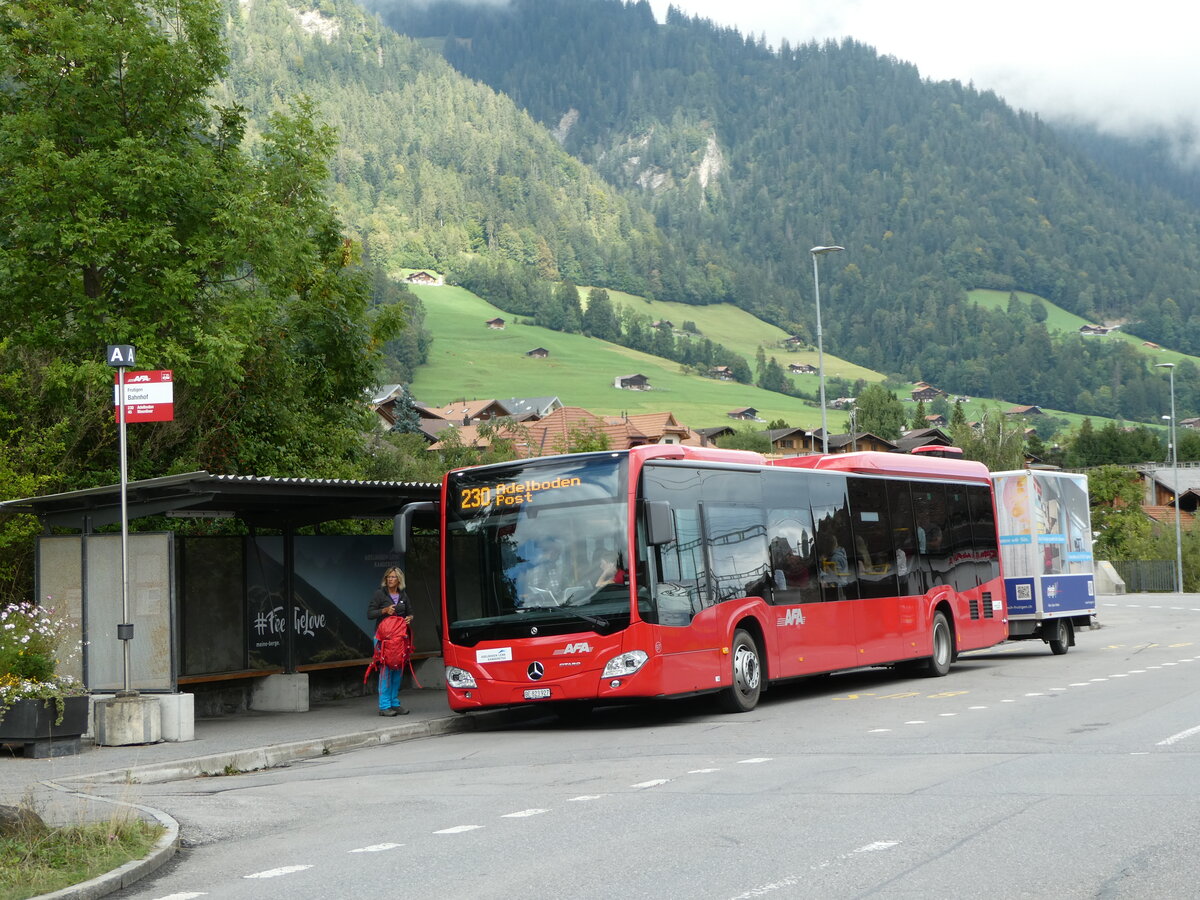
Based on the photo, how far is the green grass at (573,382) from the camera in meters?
162

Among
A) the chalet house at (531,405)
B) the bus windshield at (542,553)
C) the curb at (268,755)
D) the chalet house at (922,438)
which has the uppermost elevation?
the chalet house at (531,405)

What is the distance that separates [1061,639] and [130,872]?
2224cm

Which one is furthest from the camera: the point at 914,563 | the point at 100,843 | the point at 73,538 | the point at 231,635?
the point at 914,563

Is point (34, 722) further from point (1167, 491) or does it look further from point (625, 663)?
point (1167, 491)

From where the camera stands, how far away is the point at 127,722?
15.0 m

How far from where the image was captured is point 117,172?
19984mm

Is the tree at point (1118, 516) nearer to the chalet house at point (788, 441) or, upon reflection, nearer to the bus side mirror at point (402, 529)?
the chalet house at point (788, 441)

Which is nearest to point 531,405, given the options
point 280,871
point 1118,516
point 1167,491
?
point 1167,491

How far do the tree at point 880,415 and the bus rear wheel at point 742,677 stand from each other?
14044 cm

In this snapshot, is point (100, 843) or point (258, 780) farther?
point (258, 780)

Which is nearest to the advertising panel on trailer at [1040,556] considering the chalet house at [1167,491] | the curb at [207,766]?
the curb at [207,766]

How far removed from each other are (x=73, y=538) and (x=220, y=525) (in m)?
6.56

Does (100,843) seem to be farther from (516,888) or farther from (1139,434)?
(1139,434)

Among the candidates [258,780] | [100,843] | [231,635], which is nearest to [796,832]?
[100,843]
